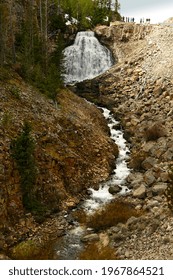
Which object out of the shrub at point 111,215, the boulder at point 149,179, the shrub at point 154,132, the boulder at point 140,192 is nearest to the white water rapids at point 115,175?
the shrub at point 111,215

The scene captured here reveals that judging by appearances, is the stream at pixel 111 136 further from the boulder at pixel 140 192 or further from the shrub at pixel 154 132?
the shrub at pixel 154 132

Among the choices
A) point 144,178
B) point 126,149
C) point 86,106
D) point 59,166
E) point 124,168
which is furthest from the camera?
point 86,106

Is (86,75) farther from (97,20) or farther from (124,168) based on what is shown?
(124,168)

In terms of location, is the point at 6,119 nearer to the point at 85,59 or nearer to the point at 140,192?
the point at 140,192

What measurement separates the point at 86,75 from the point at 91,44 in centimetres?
494

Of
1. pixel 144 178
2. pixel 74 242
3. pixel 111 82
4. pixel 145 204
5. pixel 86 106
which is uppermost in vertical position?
pixel 111 82

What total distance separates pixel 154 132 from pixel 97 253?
13463 mm

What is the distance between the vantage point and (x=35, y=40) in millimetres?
33438

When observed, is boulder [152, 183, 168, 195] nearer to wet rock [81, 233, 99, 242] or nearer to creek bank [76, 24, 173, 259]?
creek bank [76, 24, 173, 259]

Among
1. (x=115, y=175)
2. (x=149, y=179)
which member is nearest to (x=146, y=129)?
(x=115, y=175)

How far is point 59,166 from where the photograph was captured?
20.5 m

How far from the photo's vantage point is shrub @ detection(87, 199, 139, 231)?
58.1 feet

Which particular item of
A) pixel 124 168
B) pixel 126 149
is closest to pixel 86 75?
pixel 126 149
